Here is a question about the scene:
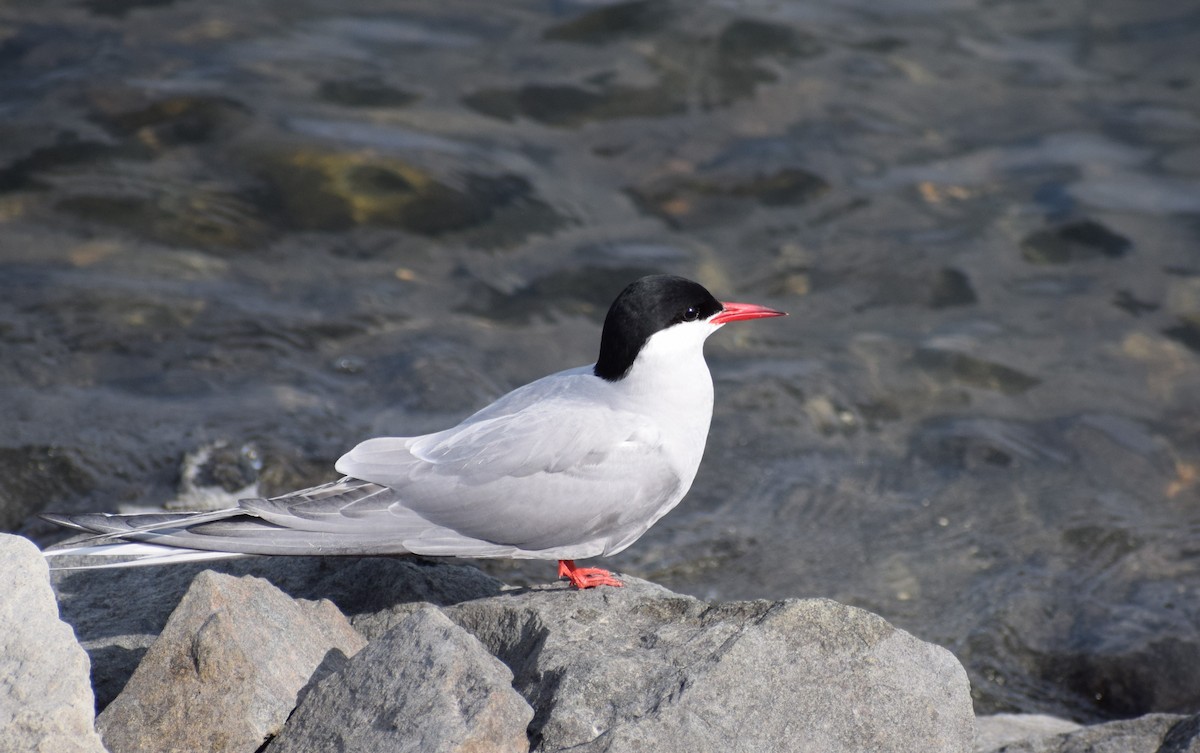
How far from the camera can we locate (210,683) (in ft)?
11.1

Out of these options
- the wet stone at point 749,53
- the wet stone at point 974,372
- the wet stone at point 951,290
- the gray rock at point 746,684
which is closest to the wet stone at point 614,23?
the wet stone at point 749,53

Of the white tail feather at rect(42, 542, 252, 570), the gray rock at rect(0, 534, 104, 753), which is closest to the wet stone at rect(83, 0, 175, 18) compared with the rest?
the white tail feather at rect(42, 542, 252, 570)

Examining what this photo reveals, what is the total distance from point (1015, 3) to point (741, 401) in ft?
21.6

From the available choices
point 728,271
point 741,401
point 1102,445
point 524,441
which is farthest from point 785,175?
point 524,441

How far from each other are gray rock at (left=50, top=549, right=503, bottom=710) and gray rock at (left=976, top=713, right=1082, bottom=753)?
1.84 m

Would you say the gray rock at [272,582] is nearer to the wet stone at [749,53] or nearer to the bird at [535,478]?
the bird at [535,478]

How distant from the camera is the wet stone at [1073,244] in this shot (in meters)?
9.17

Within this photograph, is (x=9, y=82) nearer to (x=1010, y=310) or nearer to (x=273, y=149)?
(x=273, y=149)

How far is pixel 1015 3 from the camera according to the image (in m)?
11.9

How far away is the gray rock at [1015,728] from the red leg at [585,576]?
138 centimetres

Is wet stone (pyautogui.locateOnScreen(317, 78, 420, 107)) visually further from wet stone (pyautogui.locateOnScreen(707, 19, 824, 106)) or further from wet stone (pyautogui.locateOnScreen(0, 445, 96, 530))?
wet stone (pyautogui.locateOnScreen(0, 445, 96, 530))

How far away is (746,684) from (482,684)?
760mm

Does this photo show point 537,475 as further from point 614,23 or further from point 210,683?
point 614,23

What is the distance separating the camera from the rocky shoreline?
318 centimetres
